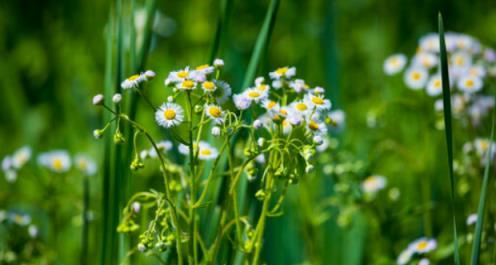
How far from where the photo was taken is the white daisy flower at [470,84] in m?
1.95

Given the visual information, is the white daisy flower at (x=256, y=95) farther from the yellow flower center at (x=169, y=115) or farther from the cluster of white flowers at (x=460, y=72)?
the cluster of white flowers at (x=460, y=72)

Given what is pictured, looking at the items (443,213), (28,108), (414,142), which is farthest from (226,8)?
(28,108)

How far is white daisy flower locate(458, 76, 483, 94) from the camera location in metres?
1.95

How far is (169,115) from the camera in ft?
3.97

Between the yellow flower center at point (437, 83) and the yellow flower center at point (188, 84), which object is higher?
the yellow flower center at point (437, 83)

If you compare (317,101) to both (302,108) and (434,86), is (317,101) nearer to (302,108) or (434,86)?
(302,108)

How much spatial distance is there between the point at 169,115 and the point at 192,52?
92.0 inches

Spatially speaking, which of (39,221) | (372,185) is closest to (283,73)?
(372,185)

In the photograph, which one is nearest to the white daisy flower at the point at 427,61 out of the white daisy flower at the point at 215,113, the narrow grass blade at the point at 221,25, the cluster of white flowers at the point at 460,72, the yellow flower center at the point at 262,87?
the cluster of white flowers at the point at 460,72

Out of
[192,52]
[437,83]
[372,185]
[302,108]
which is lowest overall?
[302,108]

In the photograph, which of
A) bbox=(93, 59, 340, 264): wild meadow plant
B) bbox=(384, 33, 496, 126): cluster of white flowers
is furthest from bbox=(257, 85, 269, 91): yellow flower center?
bbox=(384, 33, 496, 126): cluster of white flowers

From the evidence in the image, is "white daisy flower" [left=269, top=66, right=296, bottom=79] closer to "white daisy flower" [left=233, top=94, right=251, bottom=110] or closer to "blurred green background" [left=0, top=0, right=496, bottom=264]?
"white daisy flower" [left=233, top=94, right=251, bottom=110]

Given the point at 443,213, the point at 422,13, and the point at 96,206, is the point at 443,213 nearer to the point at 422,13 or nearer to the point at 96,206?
the point at 96,206

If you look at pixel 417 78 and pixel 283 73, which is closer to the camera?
pixel 283 73
